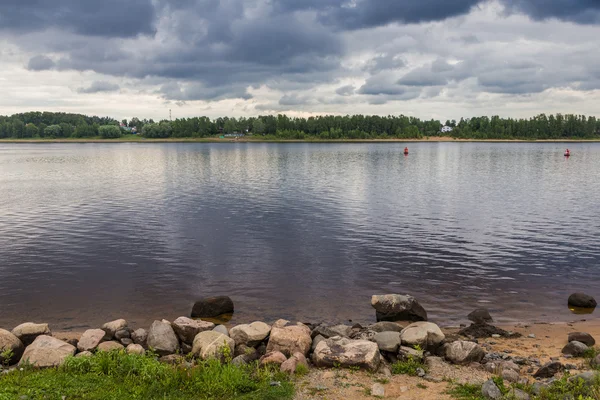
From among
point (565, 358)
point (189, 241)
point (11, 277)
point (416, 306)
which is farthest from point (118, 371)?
point (189, 241)

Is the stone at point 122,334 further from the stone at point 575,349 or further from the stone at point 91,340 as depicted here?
the stone at point 575,349

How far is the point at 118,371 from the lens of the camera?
1478 centimetres

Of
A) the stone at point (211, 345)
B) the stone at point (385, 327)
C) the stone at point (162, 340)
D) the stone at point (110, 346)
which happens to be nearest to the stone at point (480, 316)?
the stone at point (385, 327)

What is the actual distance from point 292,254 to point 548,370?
2181 cm

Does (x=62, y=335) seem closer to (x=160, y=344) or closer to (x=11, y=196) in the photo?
(x=160, y=344)

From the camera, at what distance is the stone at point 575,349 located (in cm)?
1873

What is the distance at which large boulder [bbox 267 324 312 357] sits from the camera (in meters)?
17.6

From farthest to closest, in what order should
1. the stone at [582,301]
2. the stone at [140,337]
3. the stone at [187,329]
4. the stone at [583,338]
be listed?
the stone at [582,301] < the stone at [583,338] < the stone at [187,329] < the stone at [140,337]

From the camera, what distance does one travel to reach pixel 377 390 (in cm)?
1451

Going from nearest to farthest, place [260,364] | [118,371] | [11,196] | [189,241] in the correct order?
[118,371], [260,364], [189,241], [11,196]

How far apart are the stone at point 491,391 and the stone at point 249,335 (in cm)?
854

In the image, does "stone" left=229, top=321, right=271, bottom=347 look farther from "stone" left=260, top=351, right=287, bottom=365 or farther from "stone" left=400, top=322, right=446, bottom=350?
"stone" left=400, top=322, right=446, bottom=350

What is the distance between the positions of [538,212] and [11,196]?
228 feet

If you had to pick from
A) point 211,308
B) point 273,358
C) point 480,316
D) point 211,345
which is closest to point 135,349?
point 211,345
